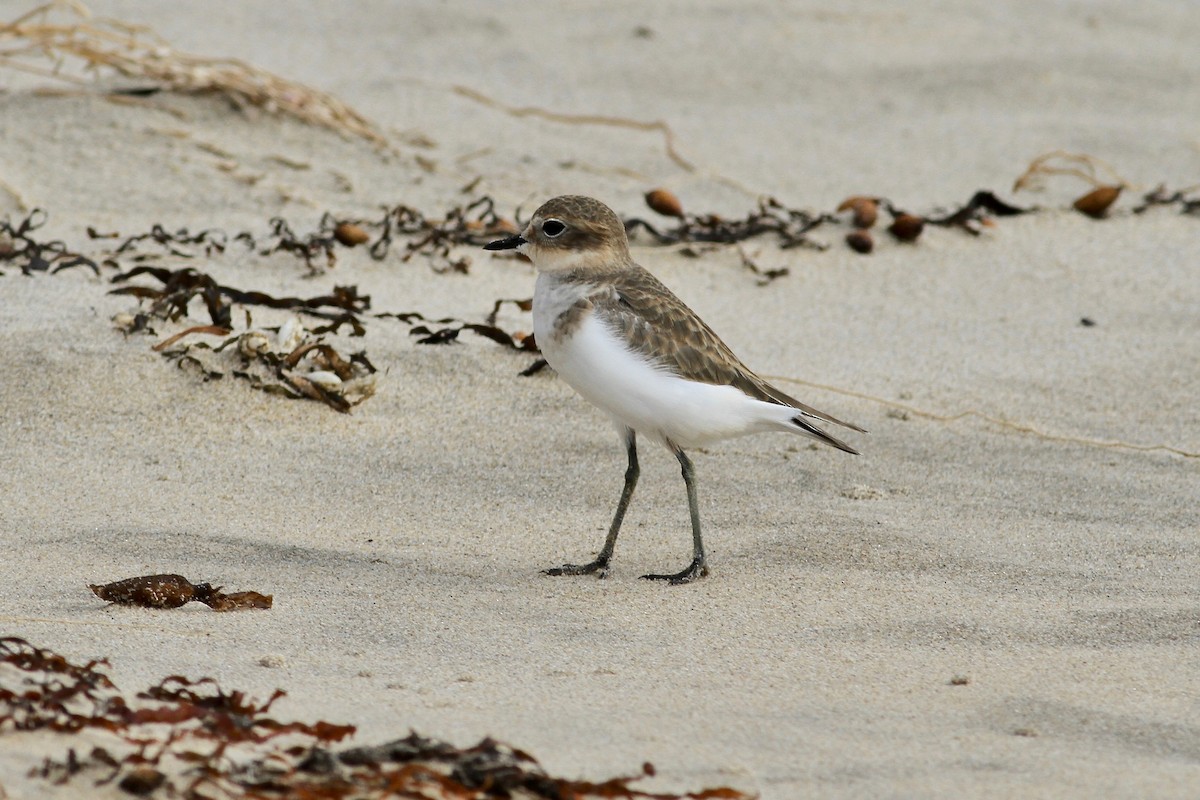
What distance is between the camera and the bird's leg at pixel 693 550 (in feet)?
13.0

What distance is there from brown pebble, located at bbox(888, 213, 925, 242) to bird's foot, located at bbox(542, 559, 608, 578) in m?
3.56

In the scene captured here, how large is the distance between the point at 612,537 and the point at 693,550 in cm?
28

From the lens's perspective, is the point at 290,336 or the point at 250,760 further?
the point at 290,336

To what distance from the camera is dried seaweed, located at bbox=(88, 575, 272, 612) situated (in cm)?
342

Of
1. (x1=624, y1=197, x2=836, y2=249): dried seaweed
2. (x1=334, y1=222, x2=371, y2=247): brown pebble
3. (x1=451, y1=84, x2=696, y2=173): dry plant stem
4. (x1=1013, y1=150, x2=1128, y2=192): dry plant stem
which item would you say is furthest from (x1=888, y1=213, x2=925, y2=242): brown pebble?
(x1=334, y1=222, x2=371, y2=247): brown pebble

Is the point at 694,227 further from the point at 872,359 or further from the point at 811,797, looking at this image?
the point at 811,797

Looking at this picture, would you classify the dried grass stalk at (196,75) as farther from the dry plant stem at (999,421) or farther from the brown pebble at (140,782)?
the brown pebble at (140,782)

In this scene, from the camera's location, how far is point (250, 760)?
2.45 meters

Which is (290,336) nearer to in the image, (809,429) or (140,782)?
(809,429)

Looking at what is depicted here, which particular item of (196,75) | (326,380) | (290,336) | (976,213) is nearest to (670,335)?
(326,380)

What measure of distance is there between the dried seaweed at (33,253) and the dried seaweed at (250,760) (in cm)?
351

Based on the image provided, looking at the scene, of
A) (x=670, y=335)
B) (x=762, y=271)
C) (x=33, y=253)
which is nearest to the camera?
(x=670, y=335)

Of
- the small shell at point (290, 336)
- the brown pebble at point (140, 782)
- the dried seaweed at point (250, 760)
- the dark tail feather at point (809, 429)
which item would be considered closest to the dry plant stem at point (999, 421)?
the dark tail feather at point (809, 429)

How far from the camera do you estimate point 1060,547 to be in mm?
4234
